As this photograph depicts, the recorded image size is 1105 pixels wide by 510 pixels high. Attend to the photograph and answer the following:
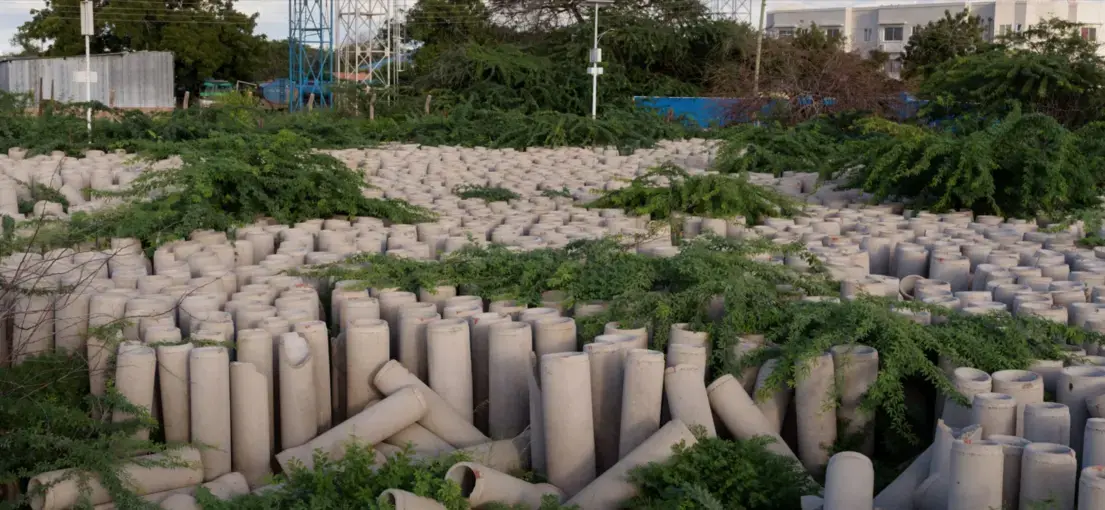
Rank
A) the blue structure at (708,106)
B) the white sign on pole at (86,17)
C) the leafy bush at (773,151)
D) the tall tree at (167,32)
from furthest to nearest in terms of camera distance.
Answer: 1. the tall tree at (167,32)
2. the blue structure at (708,106)
3. the white sign on pole at (86,17)
4. the leafy bush at (773,151)

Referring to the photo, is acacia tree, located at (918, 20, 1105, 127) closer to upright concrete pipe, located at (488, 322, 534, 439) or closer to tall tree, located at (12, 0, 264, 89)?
upright concrete pipe, located at (488, 322, 534, 439)

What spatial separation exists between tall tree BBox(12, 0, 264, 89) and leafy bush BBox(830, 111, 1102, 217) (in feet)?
127

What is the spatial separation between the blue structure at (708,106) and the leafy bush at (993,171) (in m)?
13.6

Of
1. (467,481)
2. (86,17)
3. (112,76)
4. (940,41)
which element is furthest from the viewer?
(940,41)

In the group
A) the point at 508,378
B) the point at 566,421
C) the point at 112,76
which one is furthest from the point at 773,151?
the point at 112,76

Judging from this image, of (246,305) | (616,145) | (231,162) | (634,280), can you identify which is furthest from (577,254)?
(616,145)

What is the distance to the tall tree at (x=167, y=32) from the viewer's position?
4453 cm

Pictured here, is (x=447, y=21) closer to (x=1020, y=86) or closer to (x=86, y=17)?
(x=86, y=17)

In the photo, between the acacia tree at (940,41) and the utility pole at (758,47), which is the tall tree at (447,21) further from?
the acacia tree at (940,41)

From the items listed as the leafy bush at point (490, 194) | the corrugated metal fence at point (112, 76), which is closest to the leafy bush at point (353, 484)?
the leafy bush at point (490, 194)

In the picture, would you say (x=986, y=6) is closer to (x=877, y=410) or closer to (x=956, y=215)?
(x=956, y=215)

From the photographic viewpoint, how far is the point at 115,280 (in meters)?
6.68

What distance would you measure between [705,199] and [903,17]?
58825 mm

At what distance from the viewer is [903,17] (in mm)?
63781
